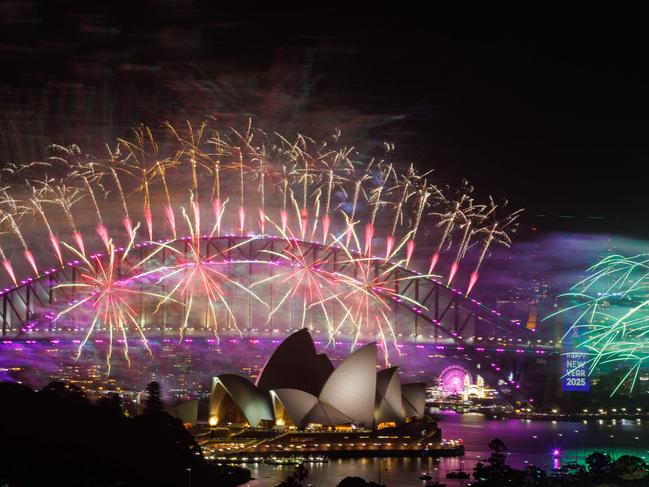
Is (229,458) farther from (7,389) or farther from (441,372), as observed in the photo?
(441,372)

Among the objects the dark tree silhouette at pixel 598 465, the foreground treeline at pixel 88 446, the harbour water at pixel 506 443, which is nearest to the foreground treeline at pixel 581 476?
the dark tree silhouette at pixel 598 465

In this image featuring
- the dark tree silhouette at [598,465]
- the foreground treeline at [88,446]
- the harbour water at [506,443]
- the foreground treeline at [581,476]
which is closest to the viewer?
the foreground treeline at [88,446]

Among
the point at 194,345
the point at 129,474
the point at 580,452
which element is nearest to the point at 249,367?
the point at 194,345

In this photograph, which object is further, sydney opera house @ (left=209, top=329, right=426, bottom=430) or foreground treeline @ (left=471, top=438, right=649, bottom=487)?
sydney opera house @ (left=209, top=329, right=426, bottom=430)

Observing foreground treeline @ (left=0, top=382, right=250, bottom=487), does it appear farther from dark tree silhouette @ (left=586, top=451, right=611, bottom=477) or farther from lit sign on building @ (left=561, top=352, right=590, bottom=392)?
lit sign on building @ (left=561, top=352, right=590, bottom=392)

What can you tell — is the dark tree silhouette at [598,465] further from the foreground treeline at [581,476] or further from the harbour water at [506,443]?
the harbour water at [506,443]

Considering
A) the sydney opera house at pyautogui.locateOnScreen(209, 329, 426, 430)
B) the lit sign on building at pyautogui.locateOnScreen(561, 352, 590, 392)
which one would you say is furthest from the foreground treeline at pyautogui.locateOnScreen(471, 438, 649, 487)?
the lit sign on building at pyautogui.locateOnScreen(561, 352, 590, 392)
